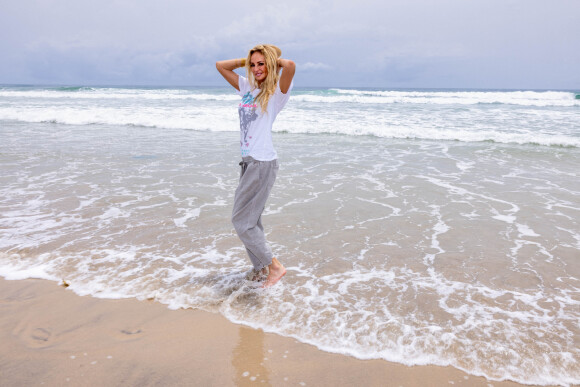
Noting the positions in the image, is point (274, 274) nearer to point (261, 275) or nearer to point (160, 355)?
point (261, 275)

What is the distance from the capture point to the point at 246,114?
10.4 feet

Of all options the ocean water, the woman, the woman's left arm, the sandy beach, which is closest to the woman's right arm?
the woman

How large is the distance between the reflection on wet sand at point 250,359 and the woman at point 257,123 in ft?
2.41

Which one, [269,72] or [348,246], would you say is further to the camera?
[348,246]

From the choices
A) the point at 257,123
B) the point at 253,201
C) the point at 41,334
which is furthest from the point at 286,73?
the point at 41,334

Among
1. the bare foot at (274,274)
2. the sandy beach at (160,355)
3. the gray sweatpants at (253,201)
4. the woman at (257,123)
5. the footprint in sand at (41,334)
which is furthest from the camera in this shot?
the bare foot at (274,274)

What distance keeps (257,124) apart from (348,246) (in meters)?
1.98

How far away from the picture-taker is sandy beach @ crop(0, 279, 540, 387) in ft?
8.00

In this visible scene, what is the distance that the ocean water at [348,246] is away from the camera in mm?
2934

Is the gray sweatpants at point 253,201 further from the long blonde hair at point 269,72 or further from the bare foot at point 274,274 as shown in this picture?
the long blonde hair at point 269,72

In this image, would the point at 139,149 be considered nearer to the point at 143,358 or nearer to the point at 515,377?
Result: the point at 143,358

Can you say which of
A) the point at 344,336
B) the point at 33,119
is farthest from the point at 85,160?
the point at 33,119

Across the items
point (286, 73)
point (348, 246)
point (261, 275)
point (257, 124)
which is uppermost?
point (286, 73)

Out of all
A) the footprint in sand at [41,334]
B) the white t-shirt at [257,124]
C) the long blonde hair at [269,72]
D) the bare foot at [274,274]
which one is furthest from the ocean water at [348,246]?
the long blonde hair at [269,72]
